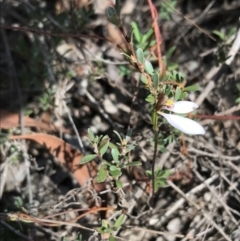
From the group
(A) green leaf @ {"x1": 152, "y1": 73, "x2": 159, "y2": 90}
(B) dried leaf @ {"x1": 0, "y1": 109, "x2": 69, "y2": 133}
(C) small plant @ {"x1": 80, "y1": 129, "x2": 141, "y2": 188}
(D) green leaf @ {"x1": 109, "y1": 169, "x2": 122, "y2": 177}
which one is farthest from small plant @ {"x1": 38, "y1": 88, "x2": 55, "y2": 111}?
(A) green leaf @ {"x1": 152, "y1": 73, "x2": 159, "y2": 90}

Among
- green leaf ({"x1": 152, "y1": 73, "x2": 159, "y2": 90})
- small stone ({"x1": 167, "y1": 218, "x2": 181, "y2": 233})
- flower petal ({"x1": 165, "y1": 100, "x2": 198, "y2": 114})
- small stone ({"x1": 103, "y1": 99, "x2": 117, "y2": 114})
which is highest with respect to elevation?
green leaf ({"x1": 152, "y1": 73, "x2": 159, "y2": 90})

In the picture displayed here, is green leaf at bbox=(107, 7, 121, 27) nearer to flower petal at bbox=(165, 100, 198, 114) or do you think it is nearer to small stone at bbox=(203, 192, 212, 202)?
flower petal at bbox=(165, 100, 198, 114)

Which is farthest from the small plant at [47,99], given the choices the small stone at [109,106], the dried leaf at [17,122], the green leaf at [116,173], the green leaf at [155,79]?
the green leaf at [155,79]

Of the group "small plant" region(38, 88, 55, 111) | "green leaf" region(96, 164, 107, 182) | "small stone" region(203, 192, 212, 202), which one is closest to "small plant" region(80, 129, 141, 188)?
"green leaf" region(96, 164, 107, 182)

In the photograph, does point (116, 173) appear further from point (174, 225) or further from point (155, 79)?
point (174, 225)

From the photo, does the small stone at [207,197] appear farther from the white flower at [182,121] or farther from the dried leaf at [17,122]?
the white flower at [182,121]

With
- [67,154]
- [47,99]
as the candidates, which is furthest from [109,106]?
[67,154]

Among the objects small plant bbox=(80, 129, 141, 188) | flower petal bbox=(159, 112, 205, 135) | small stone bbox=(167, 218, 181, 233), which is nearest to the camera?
flower petal bbox=(159, 112, 205, 135)

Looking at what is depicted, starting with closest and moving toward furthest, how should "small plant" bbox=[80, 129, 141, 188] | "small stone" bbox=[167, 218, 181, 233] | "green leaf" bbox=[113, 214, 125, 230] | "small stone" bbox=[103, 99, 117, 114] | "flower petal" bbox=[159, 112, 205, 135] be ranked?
"flower petal" bbox=[159, 112, 205, 135]
"small plant" bbox=[80, 129, 141, 188]
"green leaf" bbox=[113, 214, 125, 230]
"small stone" bbox=[167, 218, 181, 233]
"small stone" bbox=[103, 99, 117, 114]

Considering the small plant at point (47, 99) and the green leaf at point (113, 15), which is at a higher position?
the green leaf at point (113, 15)

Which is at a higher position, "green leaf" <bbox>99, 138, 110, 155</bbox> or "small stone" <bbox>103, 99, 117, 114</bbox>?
"small stone" <bbox>103, 99, 117, 114</bbox>

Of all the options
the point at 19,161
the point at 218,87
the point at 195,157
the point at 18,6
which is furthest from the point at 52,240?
the point at 18,6

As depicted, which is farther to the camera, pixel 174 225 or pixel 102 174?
pixel 174 225

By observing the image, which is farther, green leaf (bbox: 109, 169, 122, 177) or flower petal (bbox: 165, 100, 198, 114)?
green leaf (bbox: 109, 169, 122, 177)
